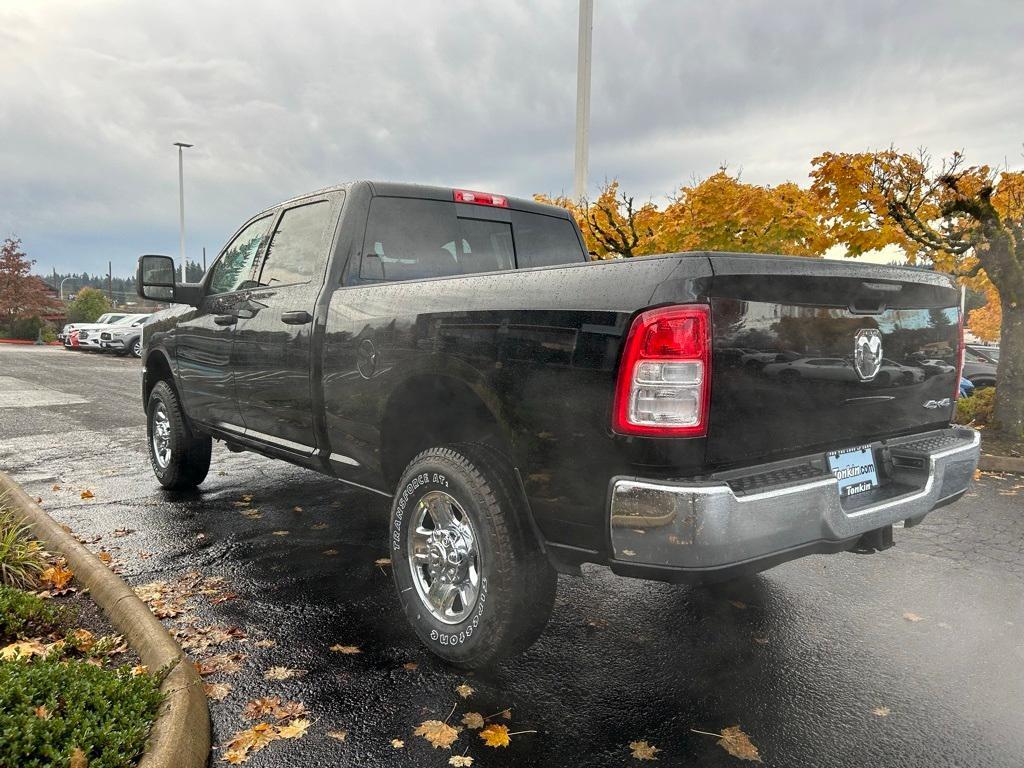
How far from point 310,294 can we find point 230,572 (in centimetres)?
164

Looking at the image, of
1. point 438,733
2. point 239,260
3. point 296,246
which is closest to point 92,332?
point 239,260

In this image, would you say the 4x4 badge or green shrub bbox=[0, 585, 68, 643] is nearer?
the 4x4 badge

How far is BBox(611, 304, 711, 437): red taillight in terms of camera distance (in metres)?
2.27

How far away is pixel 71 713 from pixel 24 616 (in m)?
1.07

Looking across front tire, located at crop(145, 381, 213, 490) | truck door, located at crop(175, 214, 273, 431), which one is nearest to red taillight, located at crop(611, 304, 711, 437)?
truck door, located at crop(175, 214, 273, 431)

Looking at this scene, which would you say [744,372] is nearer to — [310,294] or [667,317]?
[667,317]

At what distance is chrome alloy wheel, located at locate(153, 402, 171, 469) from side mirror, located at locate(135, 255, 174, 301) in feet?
3.56

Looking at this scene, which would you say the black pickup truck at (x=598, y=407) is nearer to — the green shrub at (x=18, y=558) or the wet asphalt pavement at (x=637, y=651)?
the wet asphalt pavement at (x=637, y=651)

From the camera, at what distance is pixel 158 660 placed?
2771 millimetres

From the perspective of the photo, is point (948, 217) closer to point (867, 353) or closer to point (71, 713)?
point (867, 353)

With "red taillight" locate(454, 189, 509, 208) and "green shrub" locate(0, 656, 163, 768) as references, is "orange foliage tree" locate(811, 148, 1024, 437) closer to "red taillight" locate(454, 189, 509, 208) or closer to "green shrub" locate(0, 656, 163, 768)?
"red taillight" locate(454, 189, 509, 208)

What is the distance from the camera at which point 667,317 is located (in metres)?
2.27

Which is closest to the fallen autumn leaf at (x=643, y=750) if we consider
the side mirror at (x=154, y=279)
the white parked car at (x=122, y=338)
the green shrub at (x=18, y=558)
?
the green shrub at (x=18, y=558)

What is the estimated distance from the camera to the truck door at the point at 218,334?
477 cm
